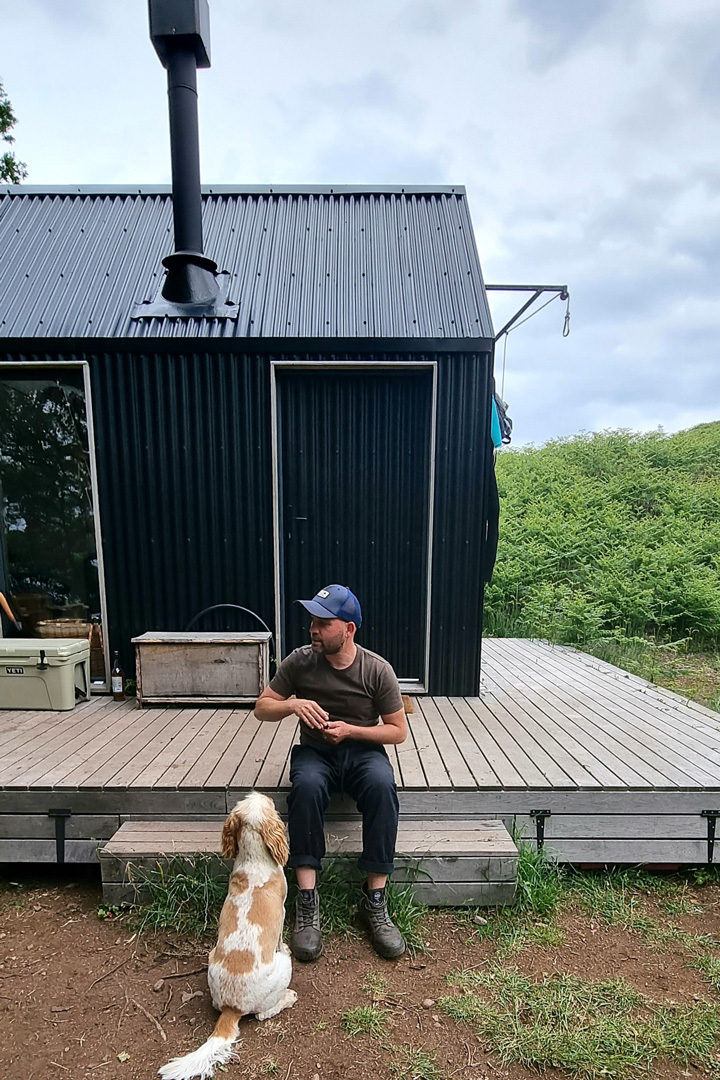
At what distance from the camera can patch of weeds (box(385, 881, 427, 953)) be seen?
6.80 ft

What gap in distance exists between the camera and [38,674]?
335 centimetres

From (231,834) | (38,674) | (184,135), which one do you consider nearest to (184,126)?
(184,135)

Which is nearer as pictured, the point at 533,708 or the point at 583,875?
the point at 583,875

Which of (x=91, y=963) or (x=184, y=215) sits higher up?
(x=184, y=215)

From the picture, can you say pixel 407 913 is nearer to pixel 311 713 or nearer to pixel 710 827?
pixel 311 713

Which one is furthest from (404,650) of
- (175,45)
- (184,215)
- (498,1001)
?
(175,45)

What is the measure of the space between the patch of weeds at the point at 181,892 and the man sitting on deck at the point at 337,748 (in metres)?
0.39

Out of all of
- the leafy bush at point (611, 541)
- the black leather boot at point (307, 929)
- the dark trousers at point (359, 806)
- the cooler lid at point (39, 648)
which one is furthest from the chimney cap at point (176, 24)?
the leafy bush at point (611, 541)

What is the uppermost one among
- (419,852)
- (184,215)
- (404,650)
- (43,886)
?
(184,215)

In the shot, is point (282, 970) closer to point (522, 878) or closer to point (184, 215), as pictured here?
point (522, 878)

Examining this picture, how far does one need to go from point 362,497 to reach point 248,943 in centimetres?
259

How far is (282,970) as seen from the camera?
1.73 meters

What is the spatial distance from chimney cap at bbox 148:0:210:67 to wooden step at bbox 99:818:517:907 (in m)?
4.70

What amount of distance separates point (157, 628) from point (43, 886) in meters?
1.60
